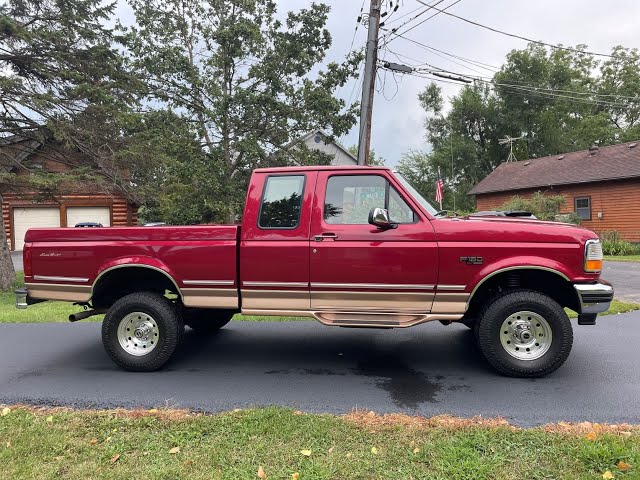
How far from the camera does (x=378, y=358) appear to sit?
530 centimetres

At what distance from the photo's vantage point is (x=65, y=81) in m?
11.2

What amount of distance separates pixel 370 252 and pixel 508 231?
51.9 inches

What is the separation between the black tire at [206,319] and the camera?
5.95 meters

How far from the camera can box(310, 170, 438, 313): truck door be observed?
4.43 m

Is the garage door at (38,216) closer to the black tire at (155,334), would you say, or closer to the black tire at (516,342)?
the black tire at (155,334)


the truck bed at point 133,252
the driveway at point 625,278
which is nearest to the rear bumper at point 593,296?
the truck bed at point 133,252

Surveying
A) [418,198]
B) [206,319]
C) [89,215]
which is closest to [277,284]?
[418,198]

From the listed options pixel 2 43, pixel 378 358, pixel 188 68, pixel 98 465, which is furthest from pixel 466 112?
pixel 98 465

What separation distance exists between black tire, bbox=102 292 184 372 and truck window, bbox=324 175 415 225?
197 cm

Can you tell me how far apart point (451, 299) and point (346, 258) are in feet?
3.60

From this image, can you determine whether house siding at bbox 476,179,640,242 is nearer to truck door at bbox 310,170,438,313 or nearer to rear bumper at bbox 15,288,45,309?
truck door at bbox 310,170,438,313

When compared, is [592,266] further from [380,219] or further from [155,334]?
[155,334]

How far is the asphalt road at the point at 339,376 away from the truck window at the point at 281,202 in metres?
1.59

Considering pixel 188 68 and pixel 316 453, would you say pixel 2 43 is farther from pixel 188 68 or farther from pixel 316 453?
pixel 316 453
